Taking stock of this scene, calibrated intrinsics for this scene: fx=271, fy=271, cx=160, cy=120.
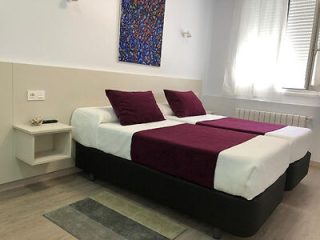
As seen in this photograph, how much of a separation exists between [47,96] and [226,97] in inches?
117

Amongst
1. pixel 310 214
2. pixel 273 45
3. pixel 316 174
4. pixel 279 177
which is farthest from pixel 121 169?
pixel 273 45

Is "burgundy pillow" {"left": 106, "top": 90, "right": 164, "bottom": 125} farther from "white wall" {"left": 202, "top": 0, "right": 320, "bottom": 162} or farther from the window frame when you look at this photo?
the window frame

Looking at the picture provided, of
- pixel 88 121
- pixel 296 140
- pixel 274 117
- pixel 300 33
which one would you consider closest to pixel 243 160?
pixel 296 140

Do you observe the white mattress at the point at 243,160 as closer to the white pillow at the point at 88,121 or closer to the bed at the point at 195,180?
the bed at the point at 195,180

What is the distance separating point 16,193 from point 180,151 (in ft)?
4.97

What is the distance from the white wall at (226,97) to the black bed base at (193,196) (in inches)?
77.9

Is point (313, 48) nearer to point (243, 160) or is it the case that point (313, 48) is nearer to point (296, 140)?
point (296, 140)

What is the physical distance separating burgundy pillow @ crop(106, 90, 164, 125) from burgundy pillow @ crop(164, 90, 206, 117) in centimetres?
58

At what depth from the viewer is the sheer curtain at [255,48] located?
395 cm

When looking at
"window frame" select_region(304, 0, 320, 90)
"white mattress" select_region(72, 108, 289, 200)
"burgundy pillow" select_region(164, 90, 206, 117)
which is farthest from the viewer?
"window frame" select_region(304, 0, 320, 90)

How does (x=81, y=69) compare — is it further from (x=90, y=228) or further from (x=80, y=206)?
(x=90, y=228)

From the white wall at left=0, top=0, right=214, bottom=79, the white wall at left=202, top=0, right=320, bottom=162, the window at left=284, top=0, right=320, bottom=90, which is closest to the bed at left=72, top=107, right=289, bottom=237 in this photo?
the white wall at left=0, top=0, right=214, bottom=79

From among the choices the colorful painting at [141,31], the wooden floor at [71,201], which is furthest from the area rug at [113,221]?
the colorful painting at [141,31]

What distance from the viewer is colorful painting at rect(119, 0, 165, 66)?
3221 millimetres
